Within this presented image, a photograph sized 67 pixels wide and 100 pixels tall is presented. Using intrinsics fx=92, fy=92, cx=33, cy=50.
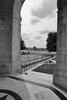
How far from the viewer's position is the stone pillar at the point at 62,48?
12.3 ft

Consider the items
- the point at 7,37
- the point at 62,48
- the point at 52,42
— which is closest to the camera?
the point at 62,48

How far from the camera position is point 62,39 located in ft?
12.6

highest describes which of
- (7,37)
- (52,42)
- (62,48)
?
(52,42)

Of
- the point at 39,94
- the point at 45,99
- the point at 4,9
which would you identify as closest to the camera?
the point at 45,99

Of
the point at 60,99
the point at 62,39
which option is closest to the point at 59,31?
the point at 62,39

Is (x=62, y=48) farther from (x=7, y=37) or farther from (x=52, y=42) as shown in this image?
(x=52, y=42)

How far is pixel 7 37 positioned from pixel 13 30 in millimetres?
590

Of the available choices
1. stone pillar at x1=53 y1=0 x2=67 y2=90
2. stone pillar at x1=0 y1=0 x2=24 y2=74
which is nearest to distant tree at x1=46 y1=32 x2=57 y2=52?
stone pillar at x1=0 y1=0 x2=24 y2=74

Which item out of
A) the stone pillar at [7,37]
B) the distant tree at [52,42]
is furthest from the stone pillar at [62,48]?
the distant tree at [52,42]

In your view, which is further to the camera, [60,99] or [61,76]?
[61,76]

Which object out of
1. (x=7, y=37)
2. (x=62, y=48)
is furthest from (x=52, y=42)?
(x=62, y=48)

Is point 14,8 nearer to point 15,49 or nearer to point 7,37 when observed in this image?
point 7,37

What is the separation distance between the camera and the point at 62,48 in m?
3.87

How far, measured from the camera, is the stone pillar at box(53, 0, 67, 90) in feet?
12.3
